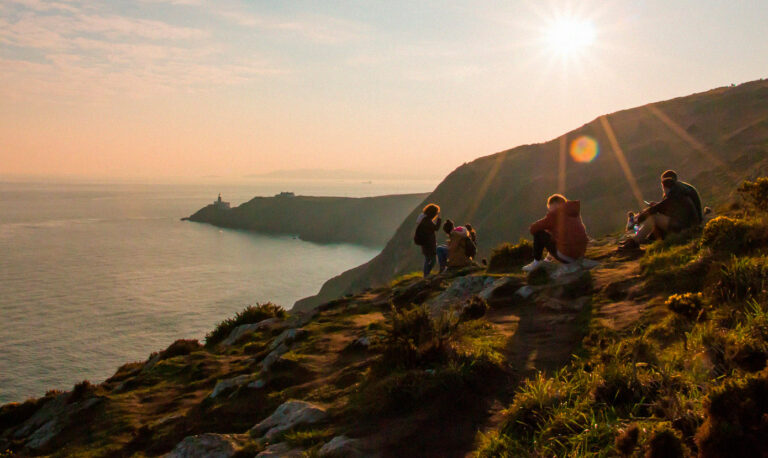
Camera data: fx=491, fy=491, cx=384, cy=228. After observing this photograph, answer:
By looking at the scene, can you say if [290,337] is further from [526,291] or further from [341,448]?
[341,448]

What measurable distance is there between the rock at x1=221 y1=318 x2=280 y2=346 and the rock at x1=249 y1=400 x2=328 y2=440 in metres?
9.18

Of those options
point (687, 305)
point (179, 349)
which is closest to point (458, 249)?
point (179, 349)

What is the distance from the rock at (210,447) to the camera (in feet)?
21.0

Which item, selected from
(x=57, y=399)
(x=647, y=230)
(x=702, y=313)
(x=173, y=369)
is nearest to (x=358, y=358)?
(x=702, y=313)

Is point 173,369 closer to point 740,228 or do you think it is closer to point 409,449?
point 409,449

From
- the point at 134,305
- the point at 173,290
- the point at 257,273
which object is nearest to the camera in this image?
the point at 134,305

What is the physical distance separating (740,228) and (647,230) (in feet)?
16.5

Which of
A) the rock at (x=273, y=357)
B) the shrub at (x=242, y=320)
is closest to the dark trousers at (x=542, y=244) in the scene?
the rock at (x=273, y=357)

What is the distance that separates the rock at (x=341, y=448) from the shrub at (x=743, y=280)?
194 inches

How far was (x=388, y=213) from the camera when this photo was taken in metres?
194

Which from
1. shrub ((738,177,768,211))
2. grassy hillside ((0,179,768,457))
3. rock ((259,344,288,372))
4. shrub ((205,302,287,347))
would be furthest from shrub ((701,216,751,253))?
shrub ((205,302,287,347))

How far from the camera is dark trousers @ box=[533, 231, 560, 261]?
11.6 m

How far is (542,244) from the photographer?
11.6 metres

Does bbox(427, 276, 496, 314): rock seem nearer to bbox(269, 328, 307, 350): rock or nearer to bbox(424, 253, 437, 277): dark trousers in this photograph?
bbox(269, 328, 307, 350): rock
